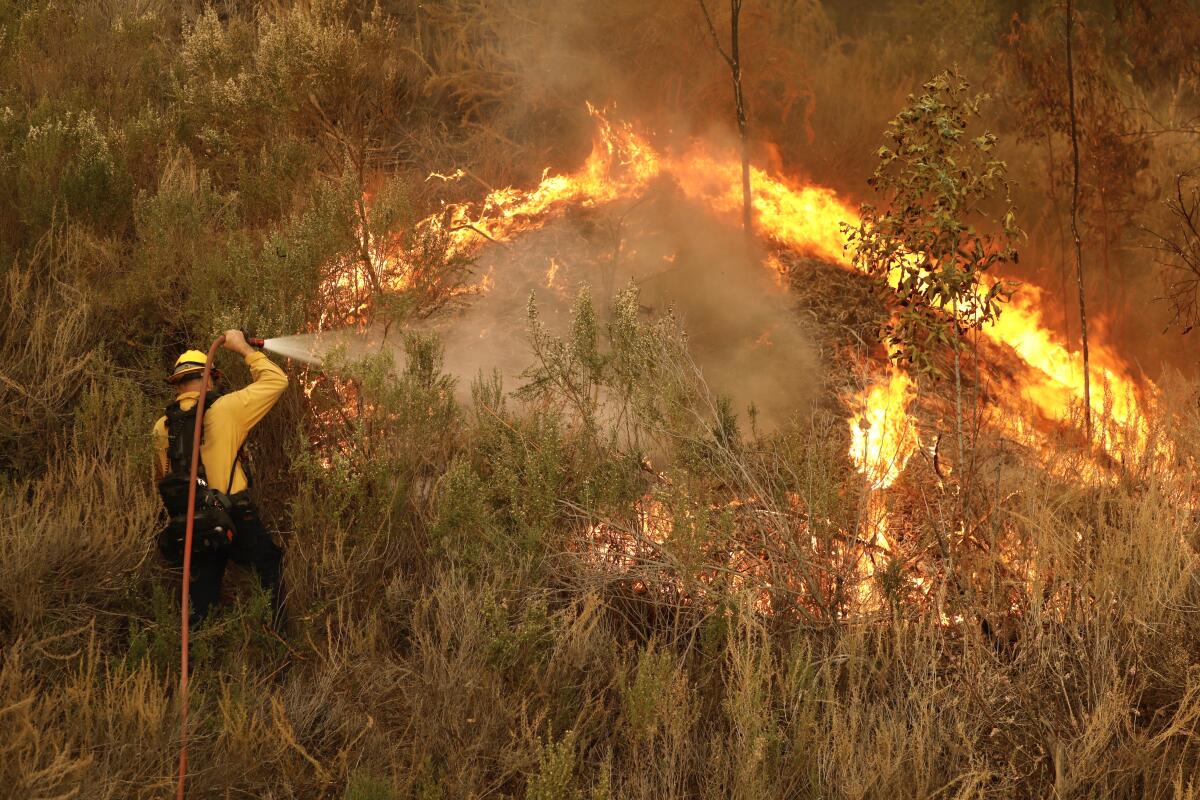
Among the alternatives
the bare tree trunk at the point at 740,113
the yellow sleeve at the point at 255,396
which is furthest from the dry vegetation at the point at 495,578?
the bare tree trunk at the point at 740,113

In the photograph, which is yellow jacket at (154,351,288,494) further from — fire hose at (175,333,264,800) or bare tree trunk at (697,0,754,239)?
bare tree trunk at (697,0,754,239)

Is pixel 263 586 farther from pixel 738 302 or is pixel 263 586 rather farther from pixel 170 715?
pixel 738 302

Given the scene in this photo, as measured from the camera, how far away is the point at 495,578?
5012 millimetres

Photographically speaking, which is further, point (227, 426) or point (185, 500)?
point (227, 426)

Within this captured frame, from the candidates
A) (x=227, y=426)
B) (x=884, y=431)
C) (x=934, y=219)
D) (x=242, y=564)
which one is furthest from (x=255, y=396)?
(x=934, y=219)

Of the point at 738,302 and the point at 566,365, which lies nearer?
the point at 566,365

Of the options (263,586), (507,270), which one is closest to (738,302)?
(507,270)

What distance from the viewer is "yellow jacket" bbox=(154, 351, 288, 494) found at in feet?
16.0

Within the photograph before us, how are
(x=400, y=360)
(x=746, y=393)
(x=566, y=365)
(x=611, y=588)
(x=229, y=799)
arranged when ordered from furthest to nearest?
(x=746, y=393) → (x=400, y=360) → (x=566, y=365) → (x=611, y=588) → (x=229, y=799)

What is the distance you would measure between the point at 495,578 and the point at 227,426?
143 centimetres

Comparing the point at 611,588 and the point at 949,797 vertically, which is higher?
the point at 611,588

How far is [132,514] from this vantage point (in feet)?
16.3

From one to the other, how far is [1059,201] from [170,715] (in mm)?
9600

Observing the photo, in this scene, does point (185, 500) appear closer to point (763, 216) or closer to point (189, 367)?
point (189, 367)
